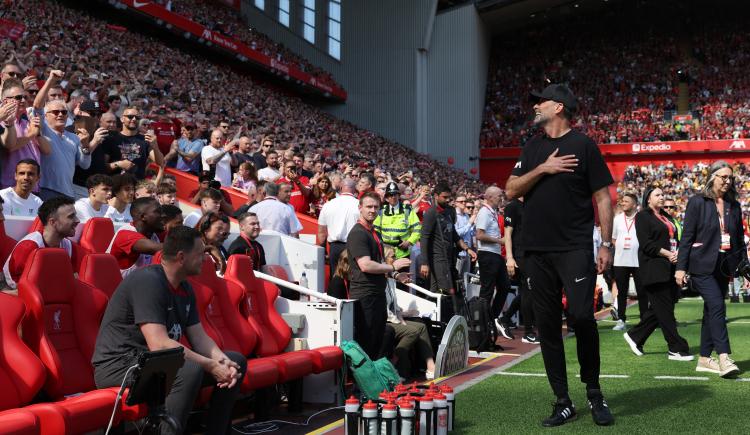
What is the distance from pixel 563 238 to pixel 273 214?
16.2ft

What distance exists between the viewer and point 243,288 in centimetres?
672

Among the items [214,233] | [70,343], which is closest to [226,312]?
[214,233]

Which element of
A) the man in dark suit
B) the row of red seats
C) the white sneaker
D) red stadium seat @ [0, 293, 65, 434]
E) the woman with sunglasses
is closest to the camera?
red stadium seat @ [0, 293, 65, 434]

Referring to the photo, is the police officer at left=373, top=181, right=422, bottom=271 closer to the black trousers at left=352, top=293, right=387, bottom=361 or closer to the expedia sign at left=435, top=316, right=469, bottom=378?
the expedia sign at left=435, top=316, right=469, bottom=378

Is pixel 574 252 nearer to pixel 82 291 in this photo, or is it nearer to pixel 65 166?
pixel 82 291

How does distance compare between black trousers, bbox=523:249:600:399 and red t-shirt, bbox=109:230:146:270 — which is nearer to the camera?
black trousers, bbox=523:249:600:399

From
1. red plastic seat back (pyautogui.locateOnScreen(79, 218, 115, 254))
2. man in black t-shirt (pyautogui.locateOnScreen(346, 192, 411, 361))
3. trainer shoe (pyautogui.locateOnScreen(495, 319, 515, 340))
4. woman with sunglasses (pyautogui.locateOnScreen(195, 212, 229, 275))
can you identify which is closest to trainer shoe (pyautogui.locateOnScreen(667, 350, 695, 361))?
trainer shoe (pyautogui.locateOnScreen(495, 319, 515, 340))

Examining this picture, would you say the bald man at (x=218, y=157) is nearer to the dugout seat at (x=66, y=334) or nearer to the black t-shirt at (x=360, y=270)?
the black t-shirt at (x=360, y=270)

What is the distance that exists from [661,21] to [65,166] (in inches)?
1725

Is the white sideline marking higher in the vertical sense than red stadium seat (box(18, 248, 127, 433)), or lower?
lower

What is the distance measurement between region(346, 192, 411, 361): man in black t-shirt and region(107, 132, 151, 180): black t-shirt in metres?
2.92

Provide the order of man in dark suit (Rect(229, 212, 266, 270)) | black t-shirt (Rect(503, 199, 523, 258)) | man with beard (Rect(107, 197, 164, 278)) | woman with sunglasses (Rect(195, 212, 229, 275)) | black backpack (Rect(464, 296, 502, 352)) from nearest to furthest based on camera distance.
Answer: man with beard (Rect(107, 197, 164, 278)) → woman with sunglasses (Rect(195, 212, 229, 275)) → man in dark suit (Rect(229, 212, 266, 270)) → black backpack (Rect(464, 296, 502, 352)) → black t-shirt (Rect(503, 199, 523, 258))

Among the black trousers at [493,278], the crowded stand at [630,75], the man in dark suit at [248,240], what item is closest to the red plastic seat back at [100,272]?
the man in dark suit at [248,240]

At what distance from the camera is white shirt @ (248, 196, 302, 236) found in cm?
977
